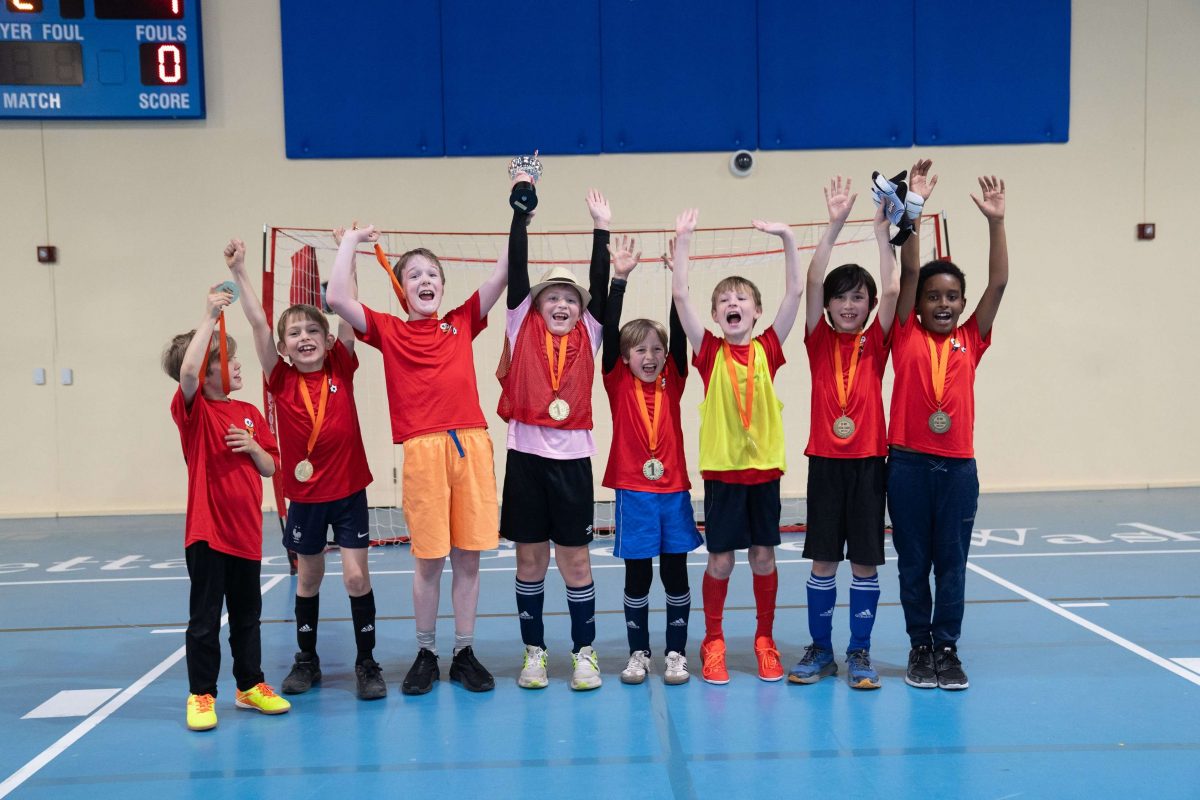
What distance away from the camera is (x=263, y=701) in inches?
143

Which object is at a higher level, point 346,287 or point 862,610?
point 346,287

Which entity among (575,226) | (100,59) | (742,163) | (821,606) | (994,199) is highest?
(100,59)

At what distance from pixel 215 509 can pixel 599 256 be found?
1.77 m

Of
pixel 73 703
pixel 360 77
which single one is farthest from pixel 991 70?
pixel 73 703

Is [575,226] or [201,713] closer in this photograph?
[201,713]

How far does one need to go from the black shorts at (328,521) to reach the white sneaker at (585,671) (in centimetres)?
101

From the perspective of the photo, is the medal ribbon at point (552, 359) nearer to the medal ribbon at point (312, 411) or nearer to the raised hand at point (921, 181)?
the medal ribbon at point (312, 411)

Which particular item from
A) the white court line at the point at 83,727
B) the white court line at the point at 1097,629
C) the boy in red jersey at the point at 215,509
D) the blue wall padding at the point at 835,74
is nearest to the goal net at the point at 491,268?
the blue wall padding at the point at 835,74

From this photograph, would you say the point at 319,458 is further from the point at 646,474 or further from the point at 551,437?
the point at 646,474

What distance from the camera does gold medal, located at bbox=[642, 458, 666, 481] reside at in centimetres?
385

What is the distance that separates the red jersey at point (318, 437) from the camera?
3873mm

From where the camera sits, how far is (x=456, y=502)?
3.82m

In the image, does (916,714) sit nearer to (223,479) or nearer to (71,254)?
(223,479)

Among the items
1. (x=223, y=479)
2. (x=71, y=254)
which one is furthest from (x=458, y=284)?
(x=223, y=479)
